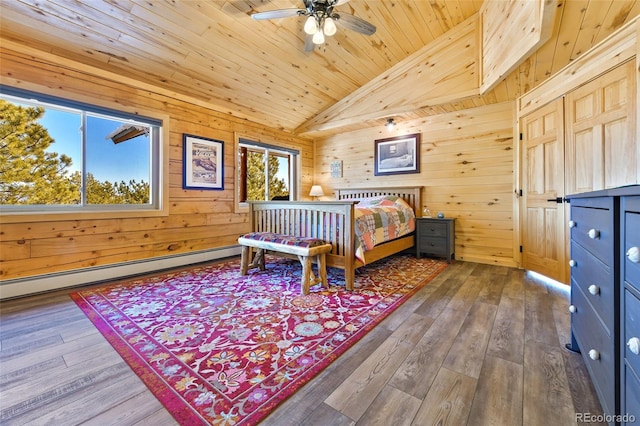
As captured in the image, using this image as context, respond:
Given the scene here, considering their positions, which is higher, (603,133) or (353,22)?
(353,22)

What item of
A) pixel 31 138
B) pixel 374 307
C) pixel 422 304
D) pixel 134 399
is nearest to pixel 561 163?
pixel 422 304

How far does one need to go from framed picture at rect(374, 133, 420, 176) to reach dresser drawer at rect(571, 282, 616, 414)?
327 cm

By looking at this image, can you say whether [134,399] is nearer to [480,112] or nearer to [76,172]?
[76,172]

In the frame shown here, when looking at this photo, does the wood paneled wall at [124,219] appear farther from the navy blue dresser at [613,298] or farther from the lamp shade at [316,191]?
the navy blue dresser at [613,298]

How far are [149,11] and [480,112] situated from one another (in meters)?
4.20

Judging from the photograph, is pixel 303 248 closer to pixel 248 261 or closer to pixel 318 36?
pixel 248 261

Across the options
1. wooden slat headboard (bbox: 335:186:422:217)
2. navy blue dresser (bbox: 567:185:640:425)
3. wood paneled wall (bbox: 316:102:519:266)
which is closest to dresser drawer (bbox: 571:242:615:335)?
navy blue dresser (bbox: 567:185:640:425)

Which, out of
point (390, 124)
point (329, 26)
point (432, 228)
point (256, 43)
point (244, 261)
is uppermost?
point (256, 43)

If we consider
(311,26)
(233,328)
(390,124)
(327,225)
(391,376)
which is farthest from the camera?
(390,124)

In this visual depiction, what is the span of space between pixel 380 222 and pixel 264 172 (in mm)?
2660

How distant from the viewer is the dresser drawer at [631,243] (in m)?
0.73

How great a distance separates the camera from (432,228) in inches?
155

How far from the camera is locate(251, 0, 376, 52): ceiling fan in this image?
2.34 m

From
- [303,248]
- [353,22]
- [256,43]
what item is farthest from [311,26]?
[303,248]
